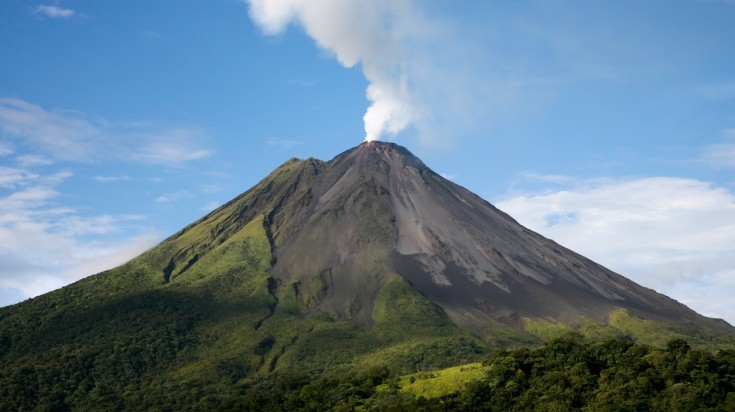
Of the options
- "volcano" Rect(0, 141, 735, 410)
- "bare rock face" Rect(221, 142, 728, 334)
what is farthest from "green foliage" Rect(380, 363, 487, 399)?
"bare rock face" Rect(221, 142, 728, 334)

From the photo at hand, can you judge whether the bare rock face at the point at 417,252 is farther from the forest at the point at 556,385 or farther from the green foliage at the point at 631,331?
the forest at the point at 556,385

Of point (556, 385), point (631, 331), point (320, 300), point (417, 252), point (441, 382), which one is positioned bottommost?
point (556, 385)

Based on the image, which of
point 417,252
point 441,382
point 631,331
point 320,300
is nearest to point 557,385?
point 441,382

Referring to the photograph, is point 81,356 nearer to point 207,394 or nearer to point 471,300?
point 207,394

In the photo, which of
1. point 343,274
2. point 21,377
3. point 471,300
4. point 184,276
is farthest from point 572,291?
point 21,377

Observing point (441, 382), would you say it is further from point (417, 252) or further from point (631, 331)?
point (417, 252)

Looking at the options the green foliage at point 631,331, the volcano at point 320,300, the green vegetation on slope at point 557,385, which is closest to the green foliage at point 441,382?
the green vegetation on slope at point 557,385

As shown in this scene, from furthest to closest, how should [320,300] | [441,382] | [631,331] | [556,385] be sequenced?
[320,300], [631,331], [441,382], [556,385]

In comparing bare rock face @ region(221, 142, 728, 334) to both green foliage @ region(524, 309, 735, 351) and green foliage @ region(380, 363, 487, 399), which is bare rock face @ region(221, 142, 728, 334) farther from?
green foliage @ region(380, 363, 487, 399)
